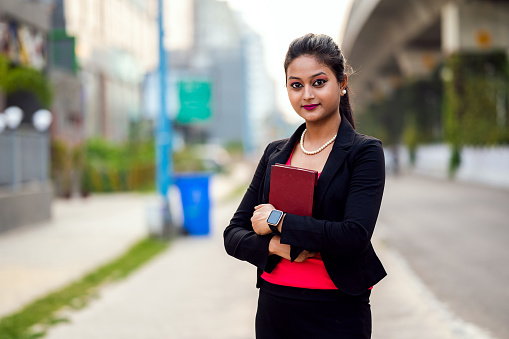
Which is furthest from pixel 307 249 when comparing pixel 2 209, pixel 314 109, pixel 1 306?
pixel 2 209

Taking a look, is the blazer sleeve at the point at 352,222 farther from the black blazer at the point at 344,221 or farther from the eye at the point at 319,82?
the eye at the point at 319,82

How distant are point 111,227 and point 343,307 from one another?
472 inches

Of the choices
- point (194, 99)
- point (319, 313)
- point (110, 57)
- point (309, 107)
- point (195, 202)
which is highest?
point (110, 57)

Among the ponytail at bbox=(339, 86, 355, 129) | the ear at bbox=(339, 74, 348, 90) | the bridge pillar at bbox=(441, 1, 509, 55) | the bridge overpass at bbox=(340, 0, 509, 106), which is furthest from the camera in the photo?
the bridge overpass at bbox=(340, 0, 509, 106)

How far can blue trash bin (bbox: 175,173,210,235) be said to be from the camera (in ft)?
38.7

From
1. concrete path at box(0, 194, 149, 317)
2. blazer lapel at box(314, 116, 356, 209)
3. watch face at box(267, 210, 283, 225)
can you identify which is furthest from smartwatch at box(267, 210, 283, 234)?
concrete path at box(0, 194, 149, 317)

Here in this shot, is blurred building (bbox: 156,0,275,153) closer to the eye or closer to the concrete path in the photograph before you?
the concrete path

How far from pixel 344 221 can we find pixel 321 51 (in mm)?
631

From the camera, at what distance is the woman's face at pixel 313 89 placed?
2279 millimetres

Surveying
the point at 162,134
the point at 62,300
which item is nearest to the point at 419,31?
the point at 162,134

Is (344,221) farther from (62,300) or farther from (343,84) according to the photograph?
(62,300)

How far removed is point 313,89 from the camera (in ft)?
7.49

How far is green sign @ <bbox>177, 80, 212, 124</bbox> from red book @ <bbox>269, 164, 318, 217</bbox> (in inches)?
521

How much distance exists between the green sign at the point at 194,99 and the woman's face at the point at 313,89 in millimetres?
13143
